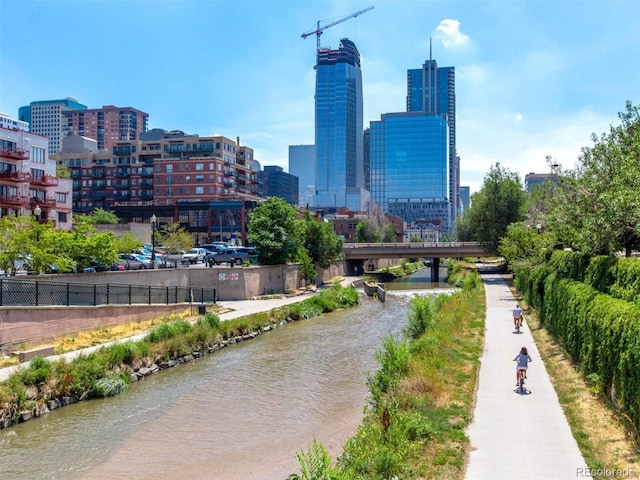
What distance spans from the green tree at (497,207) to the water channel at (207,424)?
50.1m

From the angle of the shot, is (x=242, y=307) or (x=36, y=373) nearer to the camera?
(x=36, y=373)

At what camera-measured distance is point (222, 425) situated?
18641 mm

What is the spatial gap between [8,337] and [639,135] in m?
29.6

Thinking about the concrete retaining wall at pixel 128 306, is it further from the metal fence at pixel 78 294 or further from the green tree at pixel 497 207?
the green tree at pixel 497 207

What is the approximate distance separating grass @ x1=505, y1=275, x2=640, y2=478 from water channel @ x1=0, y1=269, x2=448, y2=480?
646 cm

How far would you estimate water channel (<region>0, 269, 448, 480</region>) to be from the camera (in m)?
15.2

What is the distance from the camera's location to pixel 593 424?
14.6m

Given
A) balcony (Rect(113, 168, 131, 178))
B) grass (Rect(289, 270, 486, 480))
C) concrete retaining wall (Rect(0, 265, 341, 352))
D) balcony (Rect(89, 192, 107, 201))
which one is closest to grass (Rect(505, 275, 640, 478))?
grass (Rect(289, 270, 486, 480))

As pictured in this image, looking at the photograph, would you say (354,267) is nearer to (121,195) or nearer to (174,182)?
(174,182)

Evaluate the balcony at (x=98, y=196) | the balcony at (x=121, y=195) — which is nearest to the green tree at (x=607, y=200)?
the balcony at (x=121, y=195)

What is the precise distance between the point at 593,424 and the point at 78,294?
2416 centimetres

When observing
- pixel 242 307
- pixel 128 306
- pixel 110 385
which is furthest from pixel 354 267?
pixel 110 385

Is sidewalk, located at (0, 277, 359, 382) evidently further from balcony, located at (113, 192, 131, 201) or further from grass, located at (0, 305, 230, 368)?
balcony, located at (113, 192, 131, 201)

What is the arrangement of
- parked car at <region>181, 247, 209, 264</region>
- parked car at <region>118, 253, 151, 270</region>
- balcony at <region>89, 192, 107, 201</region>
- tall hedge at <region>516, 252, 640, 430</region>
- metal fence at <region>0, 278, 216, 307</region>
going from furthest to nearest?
balcony at <region>89, 192, 107, 201</region> → parked car at <region>181, 247, 209, 264</region> → parked car at <region>118, 253, 151, 270</region> → metal fence at <region>0, 278, 216, 307</region> → tall hedge at <region>516, 252, 640, 430</region>
